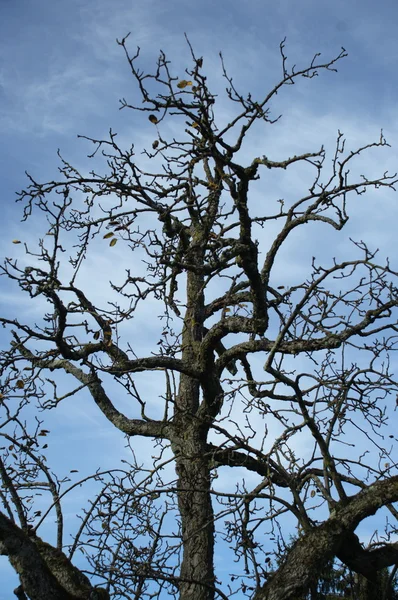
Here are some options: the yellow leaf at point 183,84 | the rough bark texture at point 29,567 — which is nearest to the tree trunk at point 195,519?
the rough bark texture at point 29,567

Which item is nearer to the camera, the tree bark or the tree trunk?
the tree bark

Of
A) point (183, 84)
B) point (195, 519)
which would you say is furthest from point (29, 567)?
point (183, 84)

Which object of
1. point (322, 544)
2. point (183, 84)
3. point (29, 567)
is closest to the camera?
point (29, 567)

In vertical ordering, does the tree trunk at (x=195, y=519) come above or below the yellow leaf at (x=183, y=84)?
below

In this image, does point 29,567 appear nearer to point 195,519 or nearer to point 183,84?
point 195,519

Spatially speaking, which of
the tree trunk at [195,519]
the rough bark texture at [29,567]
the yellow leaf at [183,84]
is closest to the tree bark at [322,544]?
the rough bark texture at [29,567]

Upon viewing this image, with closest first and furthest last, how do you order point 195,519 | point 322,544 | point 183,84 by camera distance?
1. point 322,544
2. point 183,84
3. point 195,519

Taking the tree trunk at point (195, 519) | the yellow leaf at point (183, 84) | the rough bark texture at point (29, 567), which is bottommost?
the rough bark texture at point (29, 567)

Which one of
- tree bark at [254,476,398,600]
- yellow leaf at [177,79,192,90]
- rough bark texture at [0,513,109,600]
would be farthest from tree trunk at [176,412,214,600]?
yellow leaf at [177,79,192,90]

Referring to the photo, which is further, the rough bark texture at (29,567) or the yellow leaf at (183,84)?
the yellow leaf at (183,84)

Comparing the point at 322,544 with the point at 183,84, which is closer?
the point at 322,544

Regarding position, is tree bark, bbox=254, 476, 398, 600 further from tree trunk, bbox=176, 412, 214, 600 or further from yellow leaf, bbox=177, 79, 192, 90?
yellow leaf, bbox=177, 79, 192, 90

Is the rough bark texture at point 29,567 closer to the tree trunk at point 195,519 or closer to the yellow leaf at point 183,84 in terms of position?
the tree trunk at point 195,519

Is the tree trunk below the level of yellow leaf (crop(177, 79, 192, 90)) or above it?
below
